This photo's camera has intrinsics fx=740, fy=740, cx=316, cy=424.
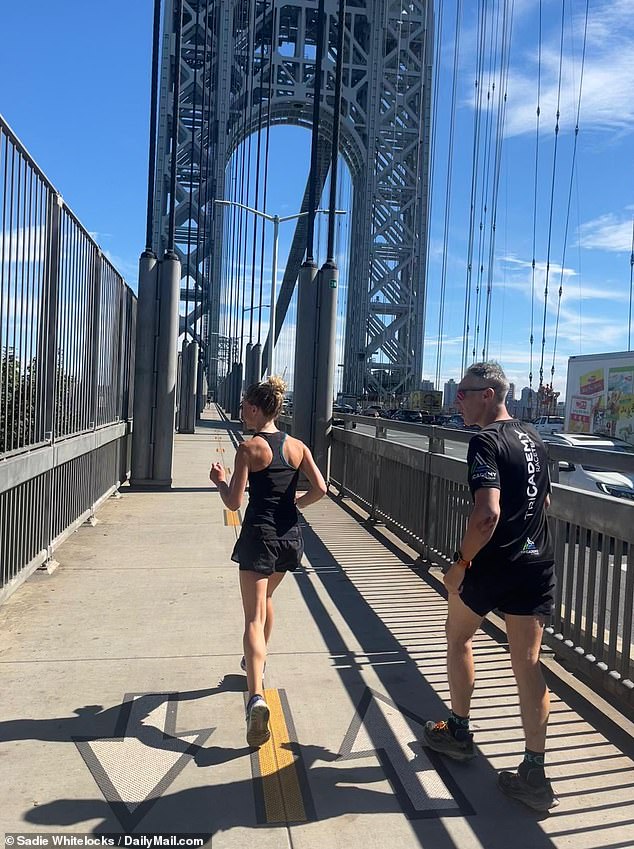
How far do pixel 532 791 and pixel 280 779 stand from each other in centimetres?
106

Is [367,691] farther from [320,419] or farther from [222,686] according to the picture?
[320,419]

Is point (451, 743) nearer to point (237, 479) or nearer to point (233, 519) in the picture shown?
point (237, 479)

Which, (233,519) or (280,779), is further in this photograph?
(233,519)

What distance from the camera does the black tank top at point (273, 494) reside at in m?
3.80

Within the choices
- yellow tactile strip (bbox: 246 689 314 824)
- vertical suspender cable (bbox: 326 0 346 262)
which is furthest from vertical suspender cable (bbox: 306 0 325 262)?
yellow tactile strip (bbox: 246 689 314 824)

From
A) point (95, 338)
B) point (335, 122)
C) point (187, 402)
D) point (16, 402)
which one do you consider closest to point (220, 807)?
point (16, 402)

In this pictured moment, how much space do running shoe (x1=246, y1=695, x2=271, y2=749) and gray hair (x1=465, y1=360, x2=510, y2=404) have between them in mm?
1770

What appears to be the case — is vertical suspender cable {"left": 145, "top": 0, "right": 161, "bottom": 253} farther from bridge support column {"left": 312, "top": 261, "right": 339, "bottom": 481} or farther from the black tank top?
the black tank top

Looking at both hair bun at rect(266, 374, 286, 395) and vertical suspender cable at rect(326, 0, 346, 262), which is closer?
hair bun at rect(266, 374, 286, 395)

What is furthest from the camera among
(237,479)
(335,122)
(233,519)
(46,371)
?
(335,122)

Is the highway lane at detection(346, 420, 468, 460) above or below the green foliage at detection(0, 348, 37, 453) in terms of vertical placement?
below

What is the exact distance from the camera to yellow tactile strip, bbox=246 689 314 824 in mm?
2963

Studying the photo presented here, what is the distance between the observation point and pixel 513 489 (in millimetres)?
3092

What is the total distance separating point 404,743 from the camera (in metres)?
3.58
